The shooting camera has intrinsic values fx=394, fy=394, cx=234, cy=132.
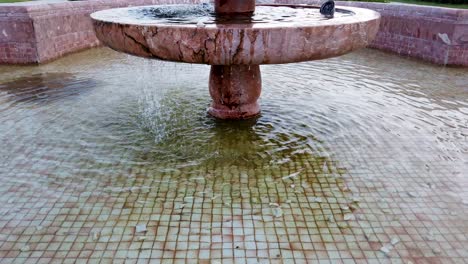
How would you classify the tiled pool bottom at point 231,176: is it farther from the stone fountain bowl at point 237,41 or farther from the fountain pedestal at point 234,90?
the stone fountain bowl at point 237,41

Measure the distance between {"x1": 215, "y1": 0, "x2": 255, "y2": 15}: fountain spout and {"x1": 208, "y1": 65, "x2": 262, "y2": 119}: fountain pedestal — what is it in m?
0.59

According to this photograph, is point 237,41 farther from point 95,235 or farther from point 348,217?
point 95,235

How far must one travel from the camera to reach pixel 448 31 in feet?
22.1

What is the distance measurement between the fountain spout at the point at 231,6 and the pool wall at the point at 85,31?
3.97m

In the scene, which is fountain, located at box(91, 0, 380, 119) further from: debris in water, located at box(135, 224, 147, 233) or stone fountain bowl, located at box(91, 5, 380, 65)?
debris in water, located at box(135, 224, 147, 233)

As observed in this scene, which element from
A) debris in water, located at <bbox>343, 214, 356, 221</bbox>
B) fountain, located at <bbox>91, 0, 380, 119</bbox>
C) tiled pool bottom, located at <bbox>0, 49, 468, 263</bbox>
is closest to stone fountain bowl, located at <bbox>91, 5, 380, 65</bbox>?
fountain, located at <bbox>91, 0, 380, 119</bbox>

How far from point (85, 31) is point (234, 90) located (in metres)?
5.26

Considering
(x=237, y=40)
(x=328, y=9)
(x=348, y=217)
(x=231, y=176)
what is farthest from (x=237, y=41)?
(x=328, y=9)

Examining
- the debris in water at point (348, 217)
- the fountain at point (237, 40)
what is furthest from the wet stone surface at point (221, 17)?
the debris in water at point (348, 217)

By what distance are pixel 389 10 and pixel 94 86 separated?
5.90 meters

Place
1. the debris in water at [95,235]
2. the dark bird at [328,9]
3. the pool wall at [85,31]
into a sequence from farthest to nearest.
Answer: the pool wall at [85,31], the dark bird at [328,9], the debris in water at [95,235]

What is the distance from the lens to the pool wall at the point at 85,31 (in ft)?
21.5

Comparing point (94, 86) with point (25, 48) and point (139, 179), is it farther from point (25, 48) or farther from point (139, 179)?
point (139, 179)

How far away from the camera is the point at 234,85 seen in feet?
13.5
